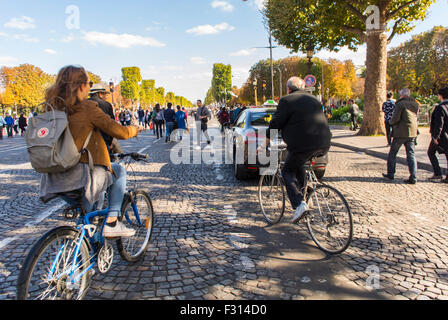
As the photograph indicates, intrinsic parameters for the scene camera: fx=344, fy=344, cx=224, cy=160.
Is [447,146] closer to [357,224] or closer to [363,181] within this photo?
[363,181]

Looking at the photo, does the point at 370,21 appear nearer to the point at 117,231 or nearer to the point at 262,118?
the point at 262,118

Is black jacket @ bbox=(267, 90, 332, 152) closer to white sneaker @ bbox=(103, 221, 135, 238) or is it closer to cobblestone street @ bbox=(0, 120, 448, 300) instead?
cobblestone street @ bbox=(0, 120, 448, 300)

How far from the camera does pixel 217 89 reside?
365ft

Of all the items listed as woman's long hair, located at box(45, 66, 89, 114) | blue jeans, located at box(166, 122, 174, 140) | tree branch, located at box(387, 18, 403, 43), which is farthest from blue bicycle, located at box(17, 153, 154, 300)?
tree branch, located at box(387, 18, 403, 43)

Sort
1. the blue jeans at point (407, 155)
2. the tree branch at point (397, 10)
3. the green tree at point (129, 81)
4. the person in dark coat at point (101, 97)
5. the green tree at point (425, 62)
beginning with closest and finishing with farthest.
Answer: the person in dark coat at point (101, 97) → the blue jeans at point (407, 155) → the tree branch at point (397, 10) → the green tree at point (425, 62) → the green tree at point (129, 81)

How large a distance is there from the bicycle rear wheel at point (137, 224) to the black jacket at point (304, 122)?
1.69 metres

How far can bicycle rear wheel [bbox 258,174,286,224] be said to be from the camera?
14.6 ft

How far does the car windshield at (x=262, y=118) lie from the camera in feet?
23.5

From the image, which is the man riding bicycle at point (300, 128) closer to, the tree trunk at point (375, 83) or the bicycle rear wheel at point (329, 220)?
the bicycle rear wheel at point (329, 220)

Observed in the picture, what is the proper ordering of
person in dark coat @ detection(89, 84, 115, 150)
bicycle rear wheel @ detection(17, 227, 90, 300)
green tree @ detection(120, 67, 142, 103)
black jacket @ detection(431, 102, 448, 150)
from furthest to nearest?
green tree @ detection(120, 67, 142, 103) < black jacket @ detection(431, 102, 448, 150) < person in dark coat @ detection(89, 84, 115, 150) < bicycle rear wheel @ detection(17, 227, 90, 300)

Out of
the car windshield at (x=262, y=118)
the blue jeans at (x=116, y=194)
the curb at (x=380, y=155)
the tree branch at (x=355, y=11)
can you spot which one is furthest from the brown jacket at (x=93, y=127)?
the tree branch at (x=355, y=11)

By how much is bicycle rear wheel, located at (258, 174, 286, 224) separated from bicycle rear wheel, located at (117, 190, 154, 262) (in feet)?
5.55

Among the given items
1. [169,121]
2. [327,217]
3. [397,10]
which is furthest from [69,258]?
[397,10]
